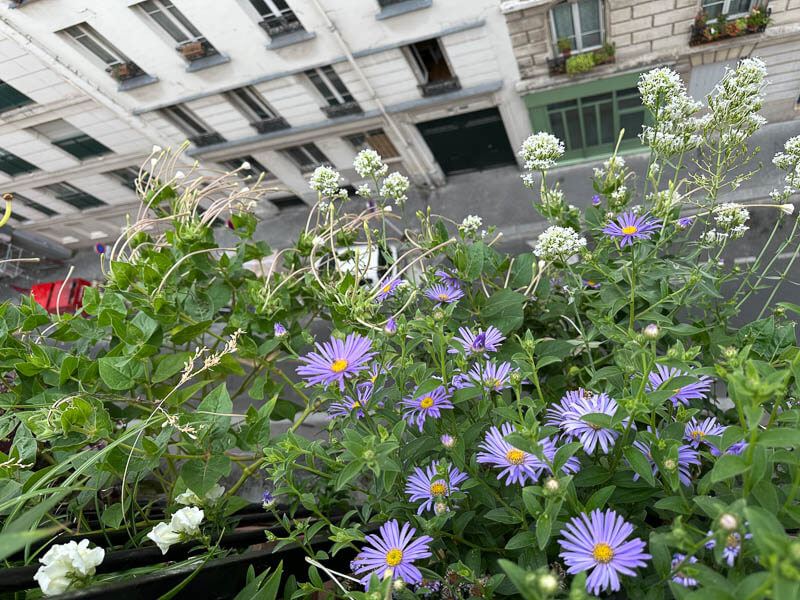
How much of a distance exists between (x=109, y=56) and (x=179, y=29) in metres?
1.29

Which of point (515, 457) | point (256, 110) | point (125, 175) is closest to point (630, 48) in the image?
point (256, 110)

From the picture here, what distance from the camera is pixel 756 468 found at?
0.63 metres

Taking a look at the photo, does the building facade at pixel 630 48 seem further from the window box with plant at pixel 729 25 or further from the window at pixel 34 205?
the window at pixel 34 205

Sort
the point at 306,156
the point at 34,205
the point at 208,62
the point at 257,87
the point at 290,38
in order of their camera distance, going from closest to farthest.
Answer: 1. the point at 290,38
2. the point at 208,62
3. the point at 257,87
4. the point at 306,156
5. the point at 34,205

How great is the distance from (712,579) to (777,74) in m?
7.41

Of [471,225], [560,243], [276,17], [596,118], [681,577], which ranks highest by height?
[276,17]

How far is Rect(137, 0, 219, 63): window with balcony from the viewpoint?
5824 millimetres

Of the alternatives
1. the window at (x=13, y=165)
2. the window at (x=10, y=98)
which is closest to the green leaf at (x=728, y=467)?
the window at (x=10, y=98)

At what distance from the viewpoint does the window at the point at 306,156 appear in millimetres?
7945

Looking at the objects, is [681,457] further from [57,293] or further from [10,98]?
[10,98]

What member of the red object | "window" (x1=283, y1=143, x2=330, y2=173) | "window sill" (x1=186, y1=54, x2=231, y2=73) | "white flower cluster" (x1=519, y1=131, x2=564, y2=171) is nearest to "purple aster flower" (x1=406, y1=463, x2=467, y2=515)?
"white flower cluster" (x1=519, y1=131, x2=564, y2=171)

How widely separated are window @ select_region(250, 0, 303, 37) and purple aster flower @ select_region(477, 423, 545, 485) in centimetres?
648

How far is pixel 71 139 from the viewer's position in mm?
7816

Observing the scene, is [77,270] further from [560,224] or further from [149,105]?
[560,224]
